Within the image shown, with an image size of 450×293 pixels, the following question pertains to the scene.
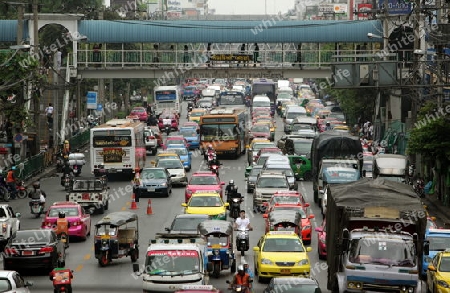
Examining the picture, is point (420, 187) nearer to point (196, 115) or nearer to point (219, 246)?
point (219, 246)

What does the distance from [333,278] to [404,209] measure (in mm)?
2354

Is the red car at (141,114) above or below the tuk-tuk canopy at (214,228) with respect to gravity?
below

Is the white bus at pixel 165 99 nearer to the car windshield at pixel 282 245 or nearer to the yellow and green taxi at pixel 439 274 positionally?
the car windshield at pixel 282 245

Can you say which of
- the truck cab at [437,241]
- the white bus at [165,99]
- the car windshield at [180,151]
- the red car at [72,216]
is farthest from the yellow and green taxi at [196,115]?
the truck cab at [437,241]

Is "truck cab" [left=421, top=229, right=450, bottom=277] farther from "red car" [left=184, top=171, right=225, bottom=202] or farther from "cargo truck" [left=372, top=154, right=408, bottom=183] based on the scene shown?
"cargo truck" [left=372, top=154, right=408, bottom=183]

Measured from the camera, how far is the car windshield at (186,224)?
122ft

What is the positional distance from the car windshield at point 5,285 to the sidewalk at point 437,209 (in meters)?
24.5

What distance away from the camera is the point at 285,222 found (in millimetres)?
38969

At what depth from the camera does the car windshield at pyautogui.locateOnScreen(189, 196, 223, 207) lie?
43844 mm

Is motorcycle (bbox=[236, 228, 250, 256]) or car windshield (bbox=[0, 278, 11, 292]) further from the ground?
car windshield (bbox=[0, 278, 11, 292])

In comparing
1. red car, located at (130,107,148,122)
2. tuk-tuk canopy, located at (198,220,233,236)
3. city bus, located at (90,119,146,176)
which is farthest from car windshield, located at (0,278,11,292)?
red car, located at (130,107,148,122)

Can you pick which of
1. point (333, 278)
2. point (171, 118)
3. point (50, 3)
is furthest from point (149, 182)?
point (50, 3)

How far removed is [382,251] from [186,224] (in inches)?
442

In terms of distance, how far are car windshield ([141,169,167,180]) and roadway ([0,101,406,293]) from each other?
1.06 metres
